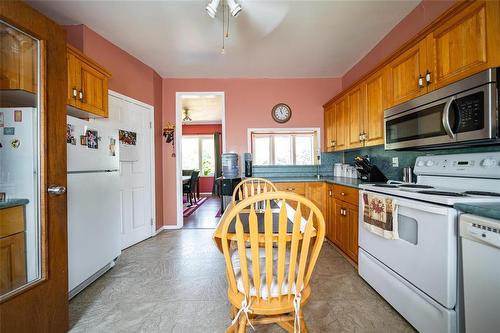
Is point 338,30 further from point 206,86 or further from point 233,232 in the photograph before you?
point 233,232

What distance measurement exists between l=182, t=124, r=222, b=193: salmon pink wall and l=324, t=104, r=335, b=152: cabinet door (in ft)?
16.2

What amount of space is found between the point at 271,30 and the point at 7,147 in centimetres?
248

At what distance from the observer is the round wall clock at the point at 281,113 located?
3.79 metres

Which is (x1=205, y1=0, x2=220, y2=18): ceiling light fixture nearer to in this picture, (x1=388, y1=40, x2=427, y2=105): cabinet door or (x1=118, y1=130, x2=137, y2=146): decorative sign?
(x1=388, y1=40, x2=427, y2=105): cabinet door

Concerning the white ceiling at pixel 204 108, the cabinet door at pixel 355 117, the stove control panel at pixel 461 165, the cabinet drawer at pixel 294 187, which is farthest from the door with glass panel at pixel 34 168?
the white ceiling at pixel 204 108

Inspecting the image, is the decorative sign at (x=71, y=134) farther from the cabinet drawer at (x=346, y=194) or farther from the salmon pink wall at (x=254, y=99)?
the cabinet drawer at (x=346, y=194)

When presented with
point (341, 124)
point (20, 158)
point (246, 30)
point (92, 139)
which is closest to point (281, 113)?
point (341, 124)

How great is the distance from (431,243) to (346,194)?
1.14 meters

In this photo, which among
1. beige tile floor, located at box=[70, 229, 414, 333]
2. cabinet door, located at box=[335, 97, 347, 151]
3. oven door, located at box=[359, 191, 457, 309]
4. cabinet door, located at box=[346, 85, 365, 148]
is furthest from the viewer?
cabinet door, located at box=[335, 97, 347, 151]

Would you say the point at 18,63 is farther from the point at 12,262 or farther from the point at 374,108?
the point at 374,108

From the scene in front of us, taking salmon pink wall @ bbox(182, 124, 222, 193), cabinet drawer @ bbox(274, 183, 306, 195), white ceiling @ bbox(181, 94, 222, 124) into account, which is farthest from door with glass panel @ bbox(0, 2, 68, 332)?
salmon pink wall @ bbox(182, 124, 222, 193)

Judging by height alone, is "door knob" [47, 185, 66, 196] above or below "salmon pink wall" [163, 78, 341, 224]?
below

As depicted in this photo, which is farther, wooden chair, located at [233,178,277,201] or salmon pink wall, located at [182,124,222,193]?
salmon pink wall, located at [182,124,222,193]

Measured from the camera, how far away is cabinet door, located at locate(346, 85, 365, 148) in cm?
258
